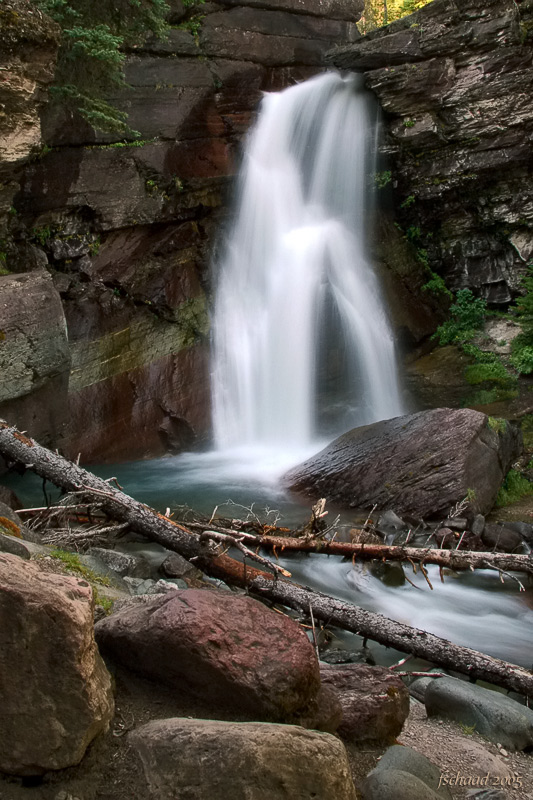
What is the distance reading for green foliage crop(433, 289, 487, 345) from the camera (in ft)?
51.3

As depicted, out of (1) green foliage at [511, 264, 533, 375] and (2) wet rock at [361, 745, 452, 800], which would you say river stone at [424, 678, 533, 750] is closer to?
(2) wet rock at [361, 745, 452, 800]

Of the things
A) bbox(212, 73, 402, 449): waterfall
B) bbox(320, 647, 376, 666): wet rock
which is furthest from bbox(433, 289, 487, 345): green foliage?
bbox(320, 647, 376, 666): wet rock

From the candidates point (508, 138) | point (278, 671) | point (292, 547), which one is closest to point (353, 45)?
point (508, 138)

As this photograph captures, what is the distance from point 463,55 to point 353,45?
2.74 m

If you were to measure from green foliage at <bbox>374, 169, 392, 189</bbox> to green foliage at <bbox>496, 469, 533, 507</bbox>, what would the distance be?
825cm

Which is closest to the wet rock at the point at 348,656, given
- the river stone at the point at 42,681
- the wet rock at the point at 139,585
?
the wet rock at the point at 139,585

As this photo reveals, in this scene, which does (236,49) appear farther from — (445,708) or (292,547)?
(445,708)

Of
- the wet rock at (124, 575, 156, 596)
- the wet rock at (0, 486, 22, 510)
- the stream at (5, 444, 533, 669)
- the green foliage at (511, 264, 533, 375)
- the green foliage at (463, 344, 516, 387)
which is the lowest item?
the stream at (5, 444, 533, 669)

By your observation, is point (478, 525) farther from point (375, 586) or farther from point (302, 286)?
point (302, 286)

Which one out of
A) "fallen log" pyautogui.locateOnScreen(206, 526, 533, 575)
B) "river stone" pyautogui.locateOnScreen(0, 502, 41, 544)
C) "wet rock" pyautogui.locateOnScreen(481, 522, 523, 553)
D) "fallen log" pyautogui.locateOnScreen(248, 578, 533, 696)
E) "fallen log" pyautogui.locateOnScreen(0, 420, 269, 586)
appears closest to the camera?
"fallen log" pyautogui.locateOnScreen(248, 578, 533, 696)

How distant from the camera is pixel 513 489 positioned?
10297 millimetres

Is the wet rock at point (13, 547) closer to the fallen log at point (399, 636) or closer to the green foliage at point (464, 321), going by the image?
the fallen log at point (399, 636)

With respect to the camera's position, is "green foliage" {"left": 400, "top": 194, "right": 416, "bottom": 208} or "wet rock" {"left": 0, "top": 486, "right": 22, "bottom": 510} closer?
"wet rock" {"left": 0, "top": 486, "right": 22, "bottom": 510}

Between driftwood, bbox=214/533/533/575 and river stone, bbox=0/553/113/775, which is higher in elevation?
river stone, bbox=0/553/113/775
